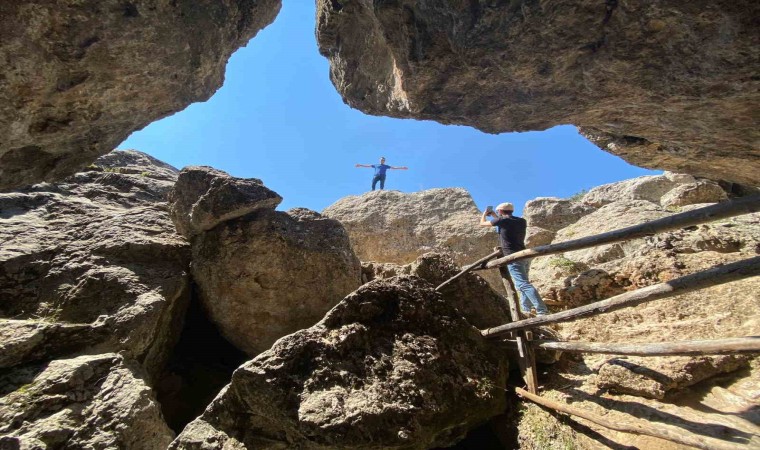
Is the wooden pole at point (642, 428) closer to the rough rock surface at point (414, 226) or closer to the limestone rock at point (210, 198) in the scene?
the limestone rock at point (210, 198)

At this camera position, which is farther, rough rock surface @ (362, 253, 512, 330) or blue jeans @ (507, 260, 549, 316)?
blue jeans @ (507, 260, 549, 316)

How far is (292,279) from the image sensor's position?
8164 millimetres

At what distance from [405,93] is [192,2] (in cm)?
416

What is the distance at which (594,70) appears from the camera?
18.4 ft

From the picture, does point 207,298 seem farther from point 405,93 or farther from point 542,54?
point 542,54

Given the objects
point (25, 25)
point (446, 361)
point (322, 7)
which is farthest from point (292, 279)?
point (322, 7)

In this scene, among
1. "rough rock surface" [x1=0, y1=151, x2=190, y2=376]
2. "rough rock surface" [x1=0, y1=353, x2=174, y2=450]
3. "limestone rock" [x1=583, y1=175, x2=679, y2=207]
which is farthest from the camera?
"limestone rock" [x1=583, y1=175, x2=679, y2=207]

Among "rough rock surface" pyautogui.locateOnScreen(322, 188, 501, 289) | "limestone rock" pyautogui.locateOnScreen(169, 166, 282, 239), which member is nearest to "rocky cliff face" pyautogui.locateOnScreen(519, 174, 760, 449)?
"rough rock surface" pyautogui.locateOnScreen(322, 188, 501, 289)

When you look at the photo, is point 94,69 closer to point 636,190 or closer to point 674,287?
point 674,287

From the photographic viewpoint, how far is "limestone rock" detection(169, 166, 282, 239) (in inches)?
322

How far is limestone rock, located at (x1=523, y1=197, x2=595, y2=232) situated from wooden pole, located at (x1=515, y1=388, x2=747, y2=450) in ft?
39.1

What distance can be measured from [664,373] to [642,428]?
3.91 ft

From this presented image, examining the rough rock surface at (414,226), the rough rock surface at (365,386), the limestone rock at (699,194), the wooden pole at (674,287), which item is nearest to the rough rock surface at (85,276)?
the rough rock surface at (365,386)

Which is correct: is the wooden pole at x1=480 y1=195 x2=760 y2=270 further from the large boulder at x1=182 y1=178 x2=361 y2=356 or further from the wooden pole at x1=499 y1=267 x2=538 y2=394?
the large boulder at x1=182 y1=178 x2=361 y2=356
